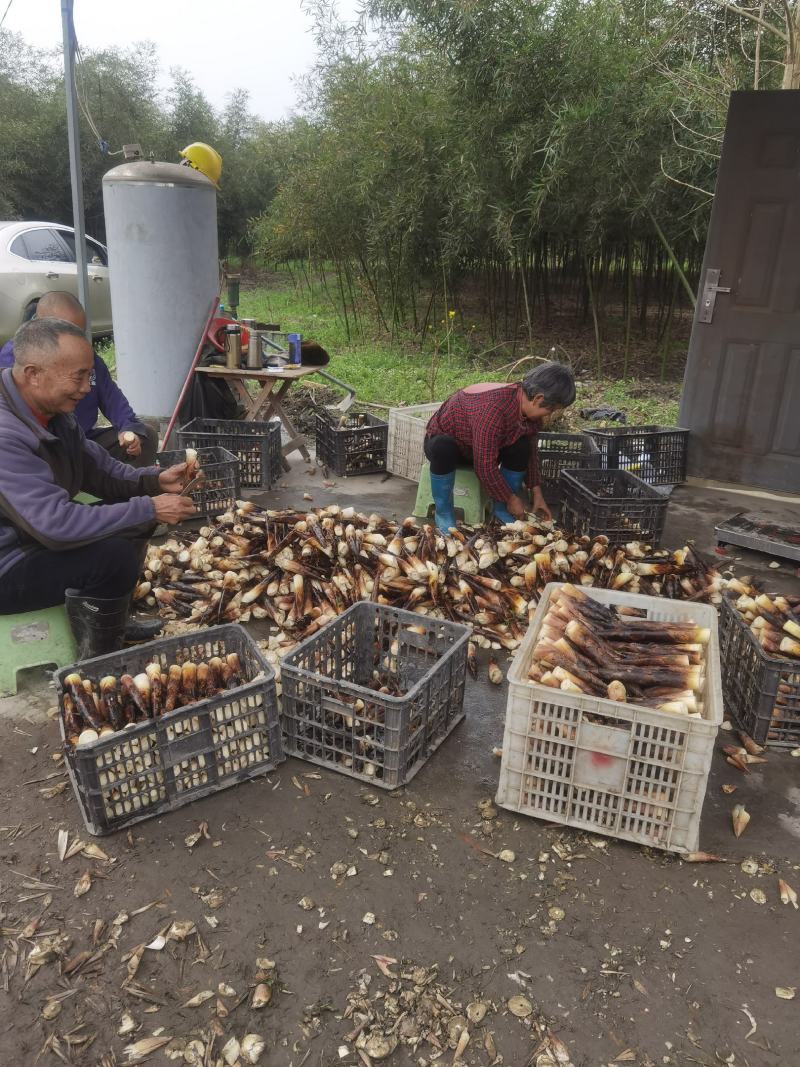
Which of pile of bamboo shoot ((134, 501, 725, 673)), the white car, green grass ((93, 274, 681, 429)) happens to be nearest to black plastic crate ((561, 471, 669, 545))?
pile of bamboo shoot ((134, 501, 725, 673))

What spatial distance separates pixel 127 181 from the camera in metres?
5.78

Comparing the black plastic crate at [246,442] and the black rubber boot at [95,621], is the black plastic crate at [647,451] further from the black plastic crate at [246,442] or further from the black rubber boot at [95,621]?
the black rubber boot at [95,621]

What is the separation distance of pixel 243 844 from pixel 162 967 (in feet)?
1.51

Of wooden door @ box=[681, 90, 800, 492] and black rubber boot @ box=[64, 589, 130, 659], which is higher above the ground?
wooden door @ box=[681, 90, 800, 492]

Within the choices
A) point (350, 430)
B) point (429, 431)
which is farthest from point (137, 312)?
point (429, 431)

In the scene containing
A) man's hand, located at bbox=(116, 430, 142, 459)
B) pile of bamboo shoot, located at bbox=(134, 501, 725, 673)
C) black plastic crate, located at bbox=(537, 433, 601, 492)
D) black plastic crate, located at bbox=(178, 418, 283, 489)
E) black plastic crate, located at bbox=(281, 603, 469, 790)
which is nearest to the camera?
black plastic crate, located at bbox=(281, 603, 469, 790)

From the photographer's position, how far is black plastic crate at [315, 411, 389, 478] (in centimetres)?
607

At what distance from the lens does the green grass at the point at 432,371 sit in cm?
825

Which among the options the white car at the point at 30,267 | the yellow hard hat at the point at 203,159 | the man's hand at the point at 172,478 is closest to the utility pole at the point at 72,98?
the man's hand at the point at 172,478

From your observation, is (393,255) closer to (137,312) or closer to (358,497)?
(137,312)

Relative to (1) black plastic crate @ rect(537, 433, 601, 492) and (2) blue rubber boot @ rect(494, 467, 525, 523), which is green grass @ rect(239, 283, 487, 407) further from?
(2) blue rubber boot @ rect(494, 467, 525, 523)

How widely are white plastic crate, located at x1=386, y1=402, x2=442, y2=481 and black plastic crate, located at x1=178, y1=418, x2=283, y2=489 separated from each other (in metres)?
0.92

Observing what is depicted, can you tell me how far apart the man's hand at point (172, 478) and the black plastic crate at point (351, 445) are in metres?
2.64

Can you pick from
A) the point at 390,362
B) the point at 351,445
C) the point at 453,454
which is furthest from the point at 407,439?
the point at 390,362
